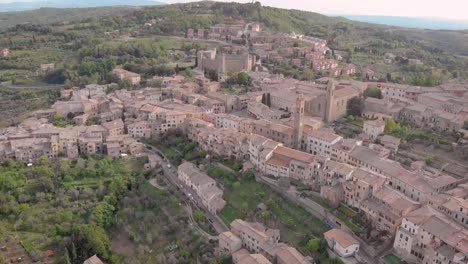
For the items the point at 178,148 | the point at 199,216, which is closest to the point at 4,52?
the point at 178,148

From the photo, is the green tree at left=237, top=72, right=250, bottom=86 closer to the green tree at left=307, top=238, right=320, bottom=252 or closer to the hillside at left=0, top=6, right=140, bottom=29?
the green tree at left=307, top=238, right=320, bottom=252

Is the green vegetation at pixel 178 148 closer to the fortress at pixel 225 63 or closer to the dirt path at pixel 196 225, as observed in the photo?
the dirt path at pixel 196 225

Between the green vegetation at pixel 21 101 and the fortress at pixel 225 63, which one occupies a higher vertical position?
the fortress at pixel 225 63

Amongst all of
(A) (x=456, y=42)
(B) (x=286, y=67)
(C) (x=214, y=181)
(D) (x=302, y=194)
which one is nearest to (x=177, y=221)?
(C) (x=214, y=181)

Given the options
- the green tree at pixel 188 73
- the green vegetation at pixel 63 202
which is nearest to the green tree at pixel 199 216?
the green vegetation at pixel 63 202

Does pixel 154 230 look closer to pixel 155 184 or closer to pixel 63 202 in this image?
pixel 155 184

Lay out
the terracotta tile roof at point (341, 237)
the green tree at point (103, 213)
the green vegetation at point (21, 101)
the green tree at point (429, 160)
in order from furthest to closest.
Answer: the green vegetation at point (21, 101) → the green tree at point (429, 160) → the green tree at point (103, 213) → the terracotta tile roof at point (341, 237)

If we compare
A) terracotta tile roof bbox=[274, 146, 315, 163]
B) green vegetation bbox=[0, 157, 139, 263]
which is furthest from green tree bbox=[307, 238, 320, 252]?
green vegetation bbox=[0, 157, 139, 263]
